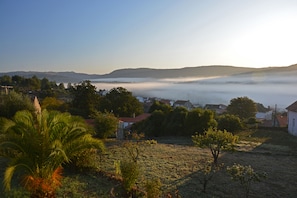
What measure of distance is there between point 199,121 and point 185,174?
12.4 meters

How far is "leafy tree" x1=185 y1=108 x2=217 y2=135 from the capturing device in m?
22.2

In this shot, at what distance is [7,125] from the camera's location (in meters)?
7.77

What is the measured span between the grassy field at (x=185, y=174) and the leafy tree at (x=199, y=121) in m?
6.31

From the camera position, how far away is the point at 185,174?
1040 centimetres

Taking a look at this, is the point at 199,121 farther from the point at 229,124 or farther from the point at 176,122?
the point at 229,124

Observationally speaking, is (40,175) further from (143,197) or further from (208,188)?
(208,188)

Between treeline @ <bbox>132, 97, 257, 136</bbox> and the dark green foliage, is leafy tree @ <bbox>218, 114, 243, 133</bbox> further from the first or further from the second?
the dark green foliage

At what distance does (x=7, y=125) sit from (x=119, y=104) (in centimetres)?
3164

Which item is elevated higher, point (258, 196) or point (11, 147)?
point (11, 147)

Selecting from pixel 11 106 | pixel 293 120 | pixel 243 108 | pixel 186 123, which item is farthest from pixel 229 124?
pixel 243 108

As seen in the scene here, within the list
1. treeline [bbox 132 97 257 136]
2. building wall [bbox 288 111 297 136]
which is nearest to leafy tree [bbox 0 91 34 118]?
treeline [bbox 132 97 257 136]

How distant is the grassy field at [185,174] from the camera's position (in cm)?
844

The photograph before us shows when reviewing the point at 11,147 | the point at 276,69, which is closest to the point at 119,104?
the point at 11,147

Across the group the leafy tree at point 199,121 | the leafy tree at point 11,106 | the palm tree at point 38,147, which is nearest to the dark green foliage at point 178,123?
the leafy tree at point 199,121
